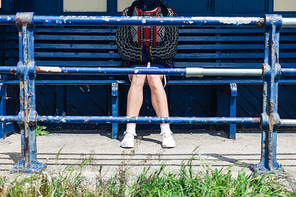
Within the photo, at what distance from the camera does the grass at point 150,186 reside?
1423mm

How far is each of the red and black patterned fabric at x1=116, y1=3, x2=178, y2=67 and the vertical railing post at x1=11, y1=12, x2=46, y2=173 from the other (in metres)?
1.34

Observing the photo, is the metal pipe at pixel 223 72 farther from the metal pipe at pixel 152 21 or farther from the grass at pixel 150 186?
the grass at pixel 150 186

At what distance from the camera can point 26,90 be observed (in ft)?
5.68

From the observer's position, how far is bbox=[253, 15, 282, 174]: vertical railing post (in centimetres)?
171

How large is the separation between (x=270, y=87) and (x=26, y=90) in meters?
1.49

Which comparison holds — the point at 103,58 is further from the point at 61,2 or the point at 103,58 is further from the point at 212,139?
the point at 212,139

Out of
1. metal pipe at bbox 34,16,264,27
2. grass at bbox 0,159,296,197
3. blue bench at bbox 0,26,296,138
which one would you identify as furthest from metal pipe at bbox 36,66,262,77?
blue bench at bbox 0,26,296,138

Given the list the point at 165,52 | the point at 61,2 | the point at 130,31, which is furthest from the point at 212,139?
the point at 61,2

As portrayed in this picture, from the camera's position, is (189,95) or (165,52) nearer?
(165,52)

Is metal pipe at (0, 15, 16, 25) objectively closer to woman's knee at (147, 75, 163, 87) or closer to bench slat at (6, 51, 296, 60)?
woman's knee at (147, 75, 163, 87)

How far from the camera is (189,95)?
3.88 metres

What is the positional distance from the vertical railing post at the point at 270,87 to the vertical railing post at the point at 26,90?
4.63ft

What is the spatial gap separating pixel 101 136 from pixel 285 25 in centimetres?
229

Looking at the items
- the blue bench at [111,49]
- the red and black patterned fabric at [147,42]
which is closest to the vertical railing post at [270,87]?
the red and black patterned fabric at [147,42]
